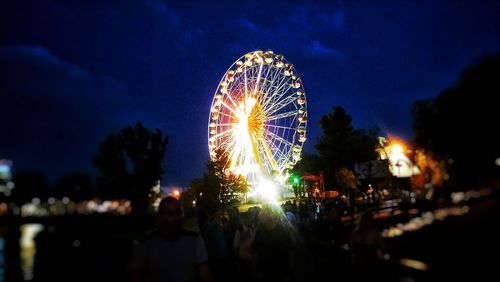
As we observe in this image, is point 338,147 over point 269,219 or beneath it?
over

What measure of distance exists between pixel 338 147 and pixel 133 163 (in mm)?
31845

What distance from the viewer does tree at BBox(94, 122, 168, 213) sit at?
32625 millimetres

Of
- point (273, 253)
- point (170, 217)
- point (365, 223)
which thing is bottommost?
point (273, 253)

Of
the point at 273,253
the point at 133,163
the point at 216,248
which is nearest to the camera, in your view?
the point at 273,253

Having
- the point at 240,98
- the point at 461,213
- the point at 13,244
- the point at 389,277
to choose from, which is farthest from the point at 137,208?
the point at 389,277

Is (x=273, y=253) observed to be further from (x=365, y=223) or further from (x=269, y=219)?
(x=365, y=223)

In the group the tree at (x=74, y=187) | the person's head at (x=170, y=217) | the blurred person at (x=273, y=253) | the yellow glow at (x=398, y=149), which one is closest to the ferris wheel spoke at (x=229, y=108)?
the yellow glow at (x=398, y=149)

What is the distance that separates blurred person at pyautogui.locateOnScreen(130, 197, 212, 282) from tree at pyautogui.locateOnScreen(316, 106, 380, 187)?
173ft

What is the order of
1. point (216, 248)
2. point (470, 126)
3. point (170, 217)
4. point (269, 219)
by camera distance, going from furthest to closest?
point (470, 126), point (216, 248), point (269, 219), point (170, 217)

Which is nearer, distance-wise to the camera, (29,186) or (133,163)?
(133,163)

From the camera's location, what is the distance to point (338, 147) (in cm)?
5684

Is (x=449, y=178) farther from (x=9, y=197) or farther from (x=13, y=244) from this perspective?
(x=9, y=197)

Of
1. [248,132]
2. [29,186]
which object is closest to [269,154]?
[248,132]

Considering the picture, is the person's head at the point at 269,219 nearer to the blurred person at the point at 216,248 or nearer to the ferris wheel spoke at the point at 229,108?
the blurred person at the point at 216,248
